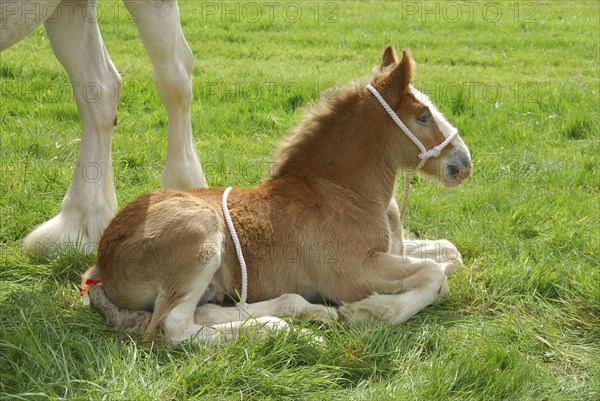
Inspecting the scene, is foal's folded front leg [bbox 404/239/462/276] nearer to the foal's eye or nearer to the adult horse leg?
the foal's eye

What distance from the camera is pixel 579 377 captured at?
3.48 metres

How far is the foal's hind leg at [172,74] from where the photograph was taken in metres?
4.60

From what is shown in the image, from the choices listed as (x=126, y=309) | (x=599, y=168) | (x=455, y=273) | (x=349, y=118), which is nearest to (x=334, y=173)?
(x=349, y=118)

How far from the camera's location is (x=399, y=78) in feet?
13.2

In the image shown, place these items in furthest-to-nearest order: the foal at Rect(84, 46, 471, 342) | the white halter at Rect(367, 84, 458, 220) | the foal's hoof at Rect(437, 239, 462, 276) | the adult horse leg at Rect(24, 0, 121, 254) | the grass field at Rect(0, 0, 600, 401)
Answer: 1. the adult horse leg at Rect(24, 0, 121, 254)
2. the foal's hoof at Rect(437, 239, 462, 276)
3. the white halter at Rect(367, 84, 458, 220)
4. the foal at Rect(84, 46, 471, 342)
5. the grass field at Rect(0, 0, 600, 401)

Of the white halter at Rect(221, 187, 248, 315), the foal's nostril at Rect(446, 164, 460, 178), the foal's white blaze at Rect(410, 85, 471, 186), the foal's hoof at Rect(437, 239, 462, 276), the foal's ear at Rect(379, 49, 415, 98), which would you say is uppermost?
the foal's ear at Rect(379, 49, 415, 98)

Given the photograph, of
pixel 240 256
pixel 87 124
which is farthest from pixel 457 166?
pixel 87 124

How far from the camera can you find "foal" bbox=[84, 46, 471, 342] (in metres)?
3.64

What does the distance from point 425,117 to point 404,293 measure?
932 millimetres

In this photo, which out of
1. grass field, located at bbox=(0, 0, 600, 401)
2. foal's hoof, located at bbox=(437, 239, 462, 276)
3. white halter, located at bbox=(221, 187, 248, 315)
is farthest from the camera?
foal's hoof, located at bbox=(437, 239, 462, 276)

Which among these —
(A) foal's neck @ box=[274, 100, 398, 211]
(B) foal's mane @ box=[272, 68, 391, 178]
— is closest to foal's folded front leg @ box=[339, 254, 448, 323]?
(A) foal's neck @ box=[274, 100, 398, 211]

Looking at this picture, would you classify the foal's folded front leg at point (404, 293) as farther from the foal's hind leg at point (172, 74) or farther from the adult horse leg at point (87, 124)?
the adult horse leg at point (87, 124)

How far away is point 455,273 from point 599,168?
2.33 meters

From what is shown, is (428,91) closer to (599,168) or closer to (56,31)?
(599,168)
